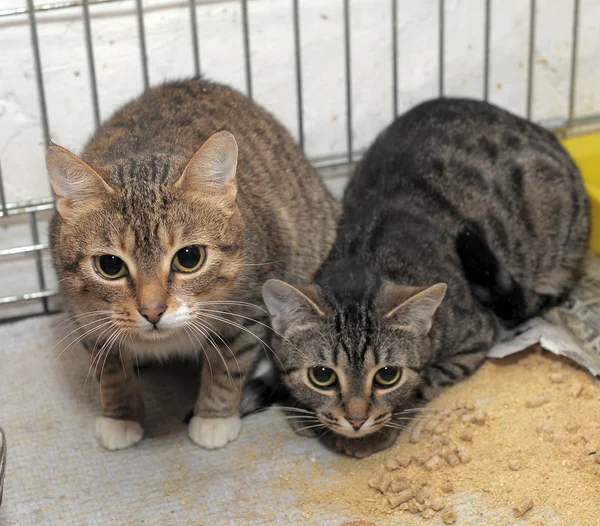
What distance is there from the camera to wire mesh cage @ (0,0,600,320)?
10.0 ft

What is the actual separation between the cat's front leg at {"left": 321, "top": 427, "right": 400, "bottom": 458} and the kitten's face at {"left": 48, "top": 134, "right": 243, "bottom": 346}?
0.59 metres

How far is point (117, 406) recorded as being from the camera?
8.49 feet

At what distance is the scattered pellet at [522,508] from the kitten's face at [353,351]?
0.41 meters

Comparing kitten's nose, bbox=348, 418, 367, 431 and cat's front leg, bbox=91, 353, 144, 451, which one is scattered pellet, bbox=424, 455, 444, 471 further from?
cat's front leg, bbox=91, 353, 144, 451

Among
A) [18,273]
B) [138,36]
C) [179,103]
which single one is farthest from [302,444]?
[138,36]

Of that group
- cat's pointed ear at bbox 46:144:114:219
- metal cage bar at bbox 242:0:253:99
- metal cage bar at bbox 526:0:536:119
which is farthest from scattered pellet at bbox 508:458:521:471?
metal cage bar at bbox 526:0:536:119

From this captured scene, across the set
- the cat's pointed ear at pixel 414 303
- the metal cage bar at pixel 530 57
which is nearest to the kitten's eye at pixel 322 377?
the cat's pointed ear at pixel 414 303

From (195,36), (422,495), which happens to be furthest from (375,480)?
(195,36)

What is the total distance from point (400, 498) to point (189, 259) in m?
0.84

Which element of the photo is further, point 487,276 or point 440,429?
point 487,276

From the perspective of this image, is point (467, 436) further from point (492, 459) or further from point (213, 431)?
A: point (213, 431)

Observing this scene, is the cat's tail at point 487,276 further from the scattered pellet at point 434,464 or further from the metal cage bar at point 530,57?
the metal cage bar at point 530,57

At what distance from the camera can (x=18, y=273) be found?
3.25m

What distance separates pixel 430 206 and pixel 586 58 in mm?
1293
